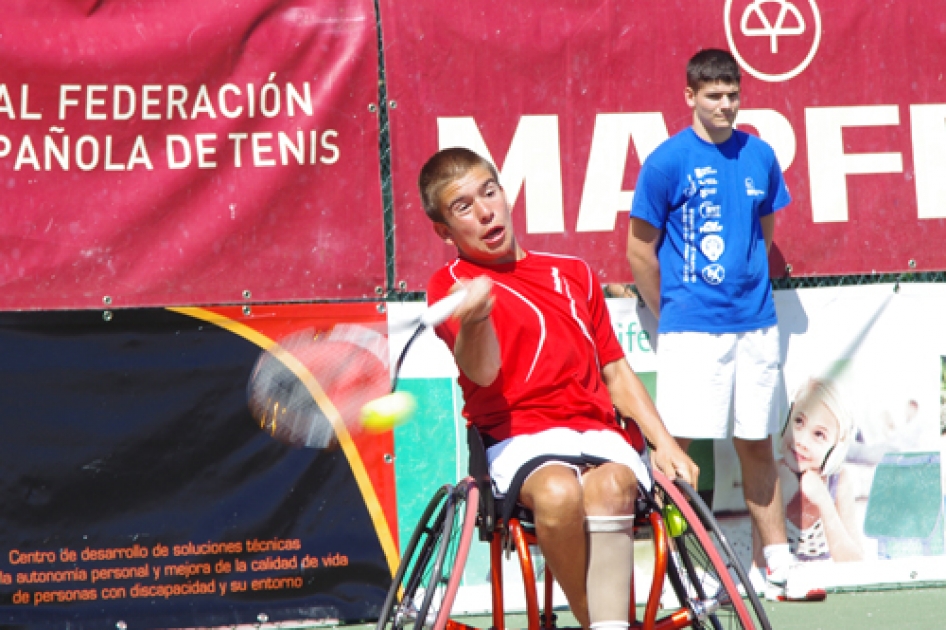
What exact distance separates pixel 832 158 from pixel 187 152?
264 centimetres

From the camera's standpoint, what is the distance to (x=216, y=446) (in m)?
4.62

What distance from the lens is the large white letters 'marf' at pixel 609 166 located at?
4.88 m

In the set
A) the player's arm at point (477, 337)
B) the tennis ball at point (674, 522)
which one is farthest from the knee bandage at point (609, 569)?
the player's arm at point (477, 337)

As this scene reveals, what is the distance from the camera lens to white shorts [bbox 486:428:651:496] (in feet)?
10.6

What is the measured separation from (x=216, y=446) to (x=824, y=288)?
2.58m

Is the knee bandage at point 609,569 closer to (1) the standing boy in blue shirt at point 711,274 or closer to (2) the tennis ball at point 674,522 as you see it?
(2) the tennis ball at point 674,522

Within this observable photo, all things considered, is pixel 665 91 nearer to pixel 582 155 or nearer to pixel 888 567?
pixel 582 155

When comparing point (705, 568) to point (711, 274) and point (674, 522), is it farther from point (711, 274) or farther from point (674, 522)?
point (711, 274)

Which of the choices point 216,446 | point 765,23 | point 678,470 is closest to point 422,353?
point 216,446

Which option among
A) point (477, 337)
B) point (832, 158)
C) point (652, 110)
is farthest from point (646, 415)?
point (832, 158)

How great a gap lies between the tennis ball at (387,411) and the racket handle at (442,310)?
126 cm

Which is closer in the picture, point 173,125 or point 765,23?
point 173,125

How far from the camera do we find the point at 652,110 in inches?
194

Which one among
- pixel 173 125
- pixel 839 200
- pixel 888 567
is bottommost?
pixel 888 567
